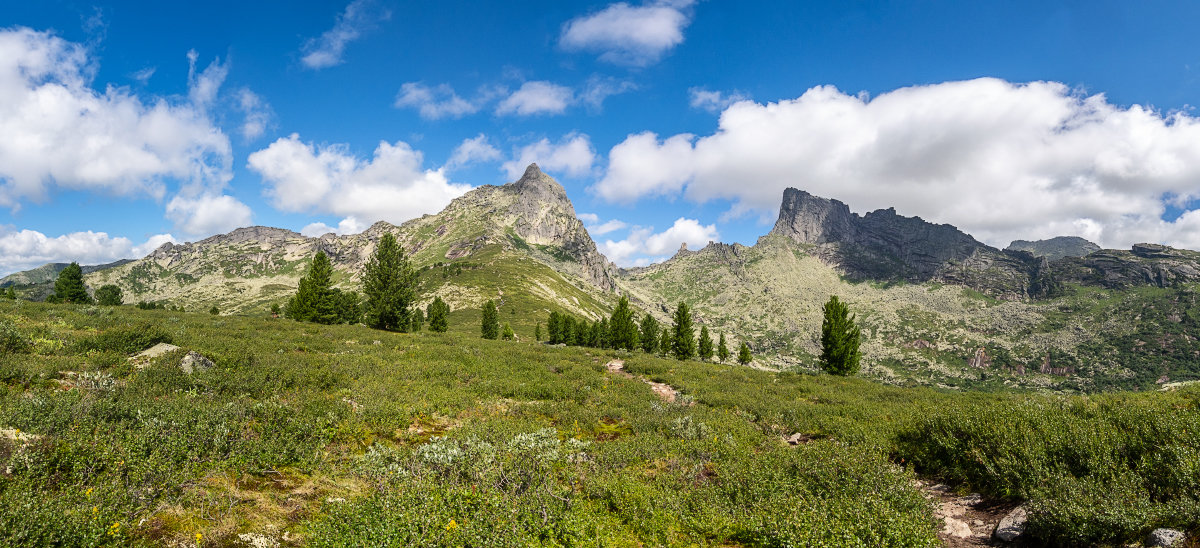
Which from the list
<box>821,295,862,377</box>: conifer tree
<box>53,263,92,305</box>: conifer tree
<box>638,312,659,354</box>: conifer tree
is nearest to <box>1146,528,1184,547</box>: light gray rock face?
<box>821,295,862,377</box>: conifer tree

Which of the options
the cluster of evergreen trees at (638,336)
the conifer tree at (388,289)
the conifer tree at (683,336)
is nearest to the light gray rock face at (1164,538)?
the conifer tree at (388,289)

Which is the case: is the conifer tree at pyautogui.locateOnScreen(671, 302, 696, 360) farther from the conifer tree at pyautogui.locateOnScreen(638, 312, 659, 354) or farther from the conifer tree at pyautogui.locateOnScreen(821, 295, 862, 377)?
the conifer tree at pyautogui.locateOnScreen(821, 295, 862, 377)

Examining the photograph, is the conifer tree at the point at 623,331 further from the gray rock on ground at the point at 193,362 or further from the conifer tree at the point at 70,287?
the conifer tree at the point at 70,287

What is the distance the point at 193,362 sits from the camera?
46.8 feet

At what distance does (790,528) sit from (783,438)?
27.7 feet

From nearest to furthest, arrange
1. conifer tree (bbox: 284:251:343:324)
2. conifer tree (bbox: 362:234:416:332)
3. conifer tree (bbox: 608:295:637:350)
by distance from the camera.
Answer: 1. conifer tree (bbox: 362:234:416:332)
2. conifer tree (bbox: 284:251:343:324)
3. conifer tree (bbox: 608:295:637:350)

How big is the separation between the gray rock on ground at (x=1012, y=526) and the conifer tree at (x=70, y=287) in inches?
4544

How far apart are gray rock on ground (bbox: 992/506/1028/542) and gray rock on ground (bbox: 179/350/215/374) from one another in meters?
20.4

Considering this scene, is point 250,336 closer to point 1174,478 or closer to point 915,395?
point 1174,478

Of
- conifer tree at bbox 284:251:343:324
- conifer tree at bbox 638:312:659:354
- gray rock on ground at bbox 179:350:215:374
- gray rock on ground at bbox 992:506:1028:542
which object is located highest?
conifer tree at bbox 284:251:343:324

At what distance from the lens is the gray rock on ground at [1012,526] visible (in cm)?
744

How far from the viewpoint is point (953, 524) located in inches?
330

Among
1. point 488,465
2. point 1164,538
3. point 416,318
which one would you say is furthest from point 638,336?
Result: point 1164,538

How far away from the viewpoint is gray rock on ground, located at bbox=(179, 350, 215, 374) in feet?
45.4
